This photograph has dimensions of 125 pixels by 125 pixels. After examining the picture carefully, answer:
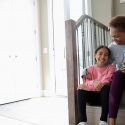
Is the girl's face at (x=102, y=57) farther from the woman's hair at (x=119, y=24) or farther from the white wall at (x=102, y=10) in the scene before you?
the white wall at (x=102, y=10)

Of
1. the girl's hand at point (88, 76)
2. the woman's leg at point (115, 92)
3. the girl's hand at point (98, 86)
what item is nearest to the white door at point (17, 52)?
the girl's hand at point (88, 76)

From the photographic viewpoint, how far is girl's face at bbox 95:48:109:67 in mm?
2474

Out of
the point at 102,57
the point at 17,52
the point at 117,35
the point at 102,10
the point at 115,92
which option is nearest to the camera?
the point at 115,92

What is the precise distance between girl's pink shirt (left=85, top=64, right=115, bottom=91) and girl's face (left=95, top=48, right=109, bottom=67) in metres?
0.05

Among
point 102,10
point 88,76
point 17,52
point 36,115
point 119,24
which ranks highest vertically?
point 102,10

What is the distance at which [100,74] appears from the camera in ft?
8.13

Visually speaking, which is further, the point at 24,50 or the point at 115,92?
the point at 24,50

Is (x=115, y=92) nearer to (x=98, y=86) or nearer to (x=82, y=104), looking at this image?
(x=98, y=86)

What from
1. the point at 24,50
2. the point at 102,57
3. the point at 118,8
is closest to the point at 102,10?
the point at 118,8

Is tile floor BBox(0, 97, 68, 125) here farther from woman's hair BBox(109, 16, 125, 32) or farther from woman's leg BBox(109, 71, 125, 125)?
woman's hair BBox(109, 16, 125, 32)

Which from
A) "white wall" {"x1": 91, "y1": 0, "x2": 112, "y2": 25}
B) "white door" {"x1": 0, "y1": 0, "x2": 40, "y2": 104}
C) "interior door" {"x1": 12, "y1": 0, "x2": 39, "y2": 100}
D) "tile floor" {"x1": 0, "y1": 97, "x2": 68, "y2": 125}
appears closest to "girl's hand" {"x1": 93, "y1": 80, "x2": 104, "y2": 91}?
"tile floor" {"x1": 0, "y1": 97, "x2": 68, "y2": 125}

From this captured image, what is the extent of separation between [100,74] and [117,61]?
251 mm

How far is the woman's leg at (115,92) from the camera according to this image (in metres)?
2.06

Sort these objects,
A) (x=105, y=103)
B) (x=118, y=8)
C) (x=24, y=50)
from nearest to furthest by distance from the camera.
Result: 1. (x=105, y=103)
2. (x=118, y=8)
3. (x=24, y=50)
